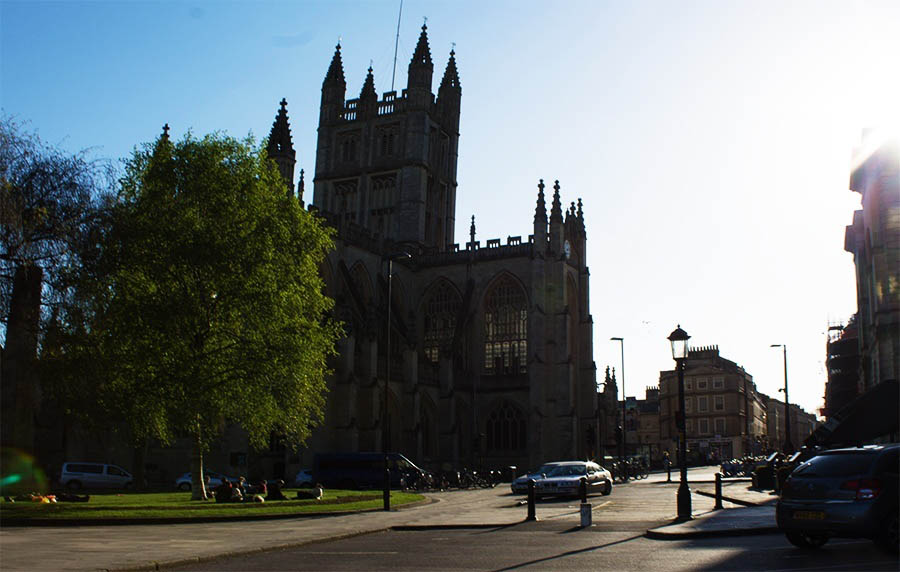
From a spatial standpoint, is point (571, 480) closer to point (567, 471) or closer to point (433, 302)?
point (567, 471)

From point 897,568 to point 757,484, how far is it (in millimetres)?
24708

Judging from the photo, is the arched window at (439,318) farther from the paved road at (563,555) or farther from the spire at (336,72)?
the paved road at (563,555)

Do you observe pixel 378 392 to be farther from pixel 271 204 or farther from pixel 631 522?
pixel 631 522

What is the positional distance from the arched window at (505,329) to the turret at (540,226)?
130 inches

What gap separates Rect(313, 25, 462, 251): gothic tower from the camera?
68688 mm

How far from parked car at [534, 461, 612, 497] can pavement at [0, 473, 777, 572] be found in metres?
3.04

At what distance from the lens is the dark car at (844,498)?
12.3 m

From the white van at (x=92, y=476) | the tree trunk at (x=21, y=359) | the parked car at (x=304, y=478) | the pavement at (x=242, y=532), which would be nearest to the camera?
the pavement at (x=242, y=532)

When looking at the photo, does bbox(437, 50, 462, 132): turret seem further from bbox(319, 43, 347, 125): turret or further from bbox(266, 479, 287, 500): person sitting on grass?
bbox(266, 479, 287, 500): person sitting on grass

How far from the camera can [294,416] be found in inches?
1185

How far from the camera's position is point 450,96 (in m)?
77.1

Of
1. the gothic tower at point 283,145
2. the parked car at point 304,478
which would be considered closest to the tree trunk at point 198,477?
the parked car at point 304,478

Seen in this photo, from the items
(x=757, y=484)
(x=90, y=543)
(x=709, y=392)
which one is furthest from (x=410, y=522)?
(x=709, y=392)

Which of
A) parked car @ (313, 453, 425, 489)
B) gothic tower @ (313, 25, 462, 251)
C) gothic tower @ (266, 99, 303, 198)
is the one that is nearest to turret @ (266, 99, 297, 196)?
gothic tower @ (266, 99, 303, 198)
